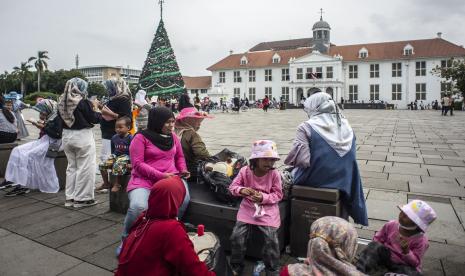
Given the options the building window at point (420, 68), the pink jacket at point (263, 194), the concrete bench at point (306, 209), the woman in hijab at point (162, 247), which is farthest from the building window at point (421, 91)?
the woman in hijab at point (162, 247)

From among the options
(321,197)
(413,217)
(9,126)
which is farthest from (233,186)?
(9,126)

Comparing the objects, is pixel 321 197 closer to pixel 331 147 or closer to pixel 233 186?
pixel 331 147

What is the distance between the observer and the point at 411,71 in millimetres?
52844

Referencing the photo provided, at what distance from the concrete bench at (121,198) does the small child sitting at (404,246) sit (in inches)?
118

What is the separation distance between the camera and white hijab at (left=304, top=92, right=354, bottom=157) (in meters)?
3.38

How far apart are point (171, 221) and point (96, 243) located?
198cm

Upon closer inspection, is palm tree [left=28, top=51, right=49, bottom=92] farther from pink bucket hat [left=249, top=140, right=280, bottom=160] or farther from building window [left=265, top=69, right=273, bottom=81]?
pink bucket hat [left=249, top=140, right=280, bottom=160]

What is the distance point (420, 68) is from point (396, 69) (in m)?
3.16

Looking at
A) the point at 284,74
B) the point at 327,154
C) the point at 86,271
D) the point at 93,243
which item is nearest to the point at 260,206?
the point at 327,154

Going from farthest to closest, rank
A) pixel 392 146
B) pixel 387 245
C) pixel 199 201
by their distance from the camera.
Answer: pixel 392 146, pixel 199 201, pixel 387 245

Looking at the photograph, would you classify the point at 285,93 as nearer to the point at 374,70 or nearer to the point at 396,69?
the point at 374,70

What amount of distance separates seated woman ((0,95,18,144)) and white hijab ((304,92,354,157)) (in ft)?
20.3

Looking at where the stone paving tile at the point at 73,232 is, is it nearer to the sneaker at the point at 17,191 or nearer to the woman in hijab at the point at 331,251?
the sneaker at the point at 17,191

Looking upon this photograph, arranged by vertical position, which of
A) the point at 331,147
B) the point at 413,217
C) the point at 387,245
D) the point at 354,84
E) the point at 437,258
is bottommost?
the point at 437,258
